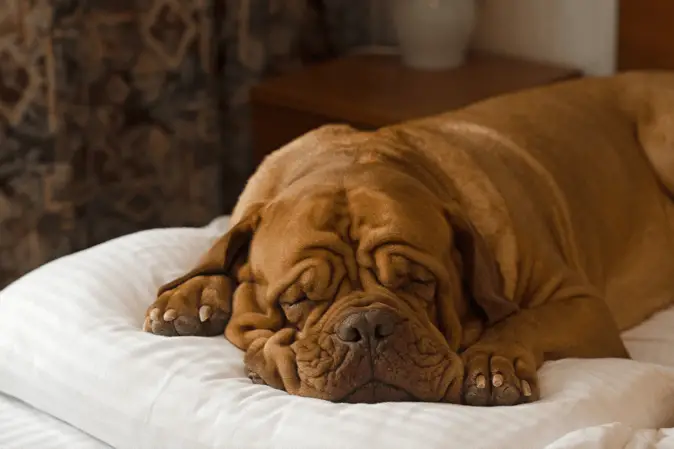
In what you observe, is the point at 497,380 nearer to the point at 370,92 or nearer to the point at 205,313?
the point at 205,313

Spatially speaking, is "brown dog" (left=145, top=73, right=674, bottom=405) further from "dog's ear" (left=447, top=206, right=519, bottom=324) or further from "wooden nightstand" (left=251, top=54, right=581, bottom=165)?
"wooden nightstand" (left=251, top=54, right=581, bottom=165)

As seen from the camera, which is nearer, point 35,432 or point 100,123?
point 35,432

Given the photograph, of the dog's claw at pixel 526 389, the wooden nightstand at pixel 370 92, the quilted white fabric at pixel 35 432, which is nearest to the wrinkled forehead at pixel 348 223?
the dog's claw at pixel 526 389

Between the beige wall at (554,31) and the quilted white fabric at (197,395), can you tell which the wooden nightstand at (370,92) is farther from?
the quilted white fabric at (197,395)

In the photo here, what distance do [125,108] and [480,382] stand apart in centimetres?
162

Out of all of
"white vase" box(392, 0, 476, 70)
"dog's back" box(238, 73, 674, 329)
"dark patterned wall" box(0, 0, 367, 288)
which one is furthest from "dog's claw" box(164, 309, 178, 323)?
"white vase" box(392, 0, 476, 70)

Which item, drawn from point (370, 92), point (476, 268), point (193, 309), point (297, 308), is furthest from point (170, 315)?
point (370, 92)

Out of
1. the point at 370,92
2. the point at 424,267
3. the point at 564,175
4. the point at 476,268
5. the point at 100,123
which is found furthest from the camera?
the point at 370,92

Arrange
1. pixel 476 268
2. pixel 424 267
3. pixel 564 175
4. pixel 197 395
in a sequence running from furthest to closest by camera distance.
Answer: pixel 564 175 < pixel 476 268 < pixel 424 267 < pixel 197 395

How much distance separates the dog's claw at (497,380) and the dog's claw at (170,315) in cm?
51

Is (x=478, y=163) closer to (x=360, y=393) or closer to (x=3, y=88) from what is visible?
(x=360, y=393)

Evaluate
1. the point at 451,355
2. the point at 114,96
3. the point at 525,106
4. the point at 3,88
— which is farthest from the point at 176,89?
the point at 451,355

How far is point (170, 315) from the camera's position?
1.78 metres

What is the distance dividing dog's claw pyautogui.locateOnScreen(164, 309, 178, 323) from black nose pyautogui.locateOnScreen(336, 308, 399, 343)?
12.8 inches
